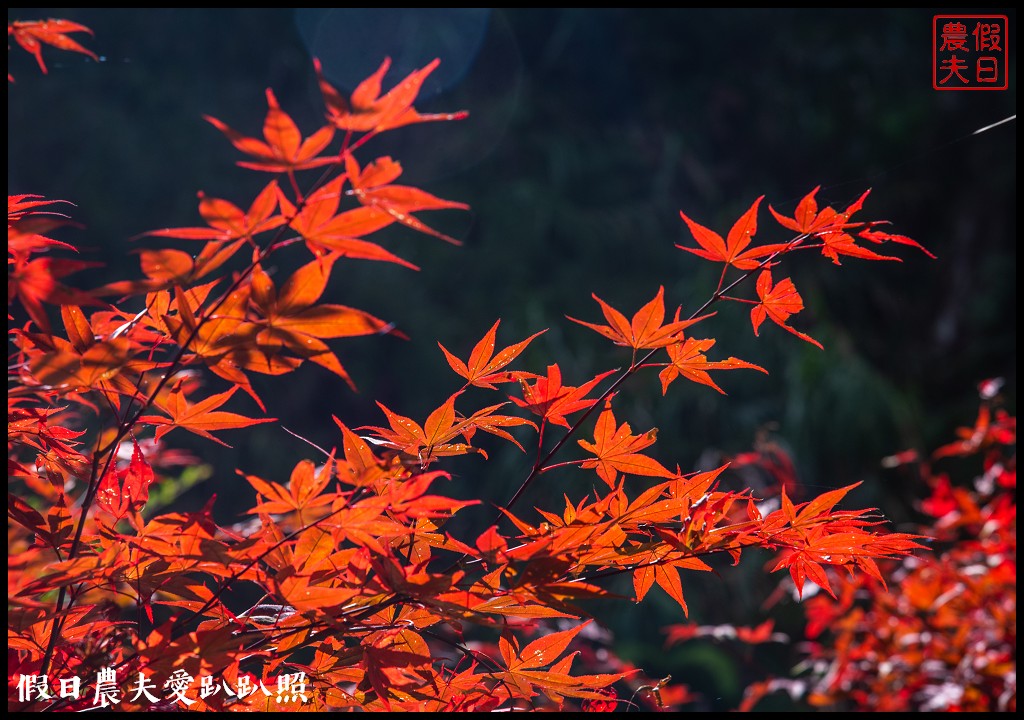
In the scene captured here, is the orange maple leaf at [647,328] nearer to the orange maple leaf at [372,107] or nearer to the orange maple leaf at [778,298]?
the orange maple leaf at [778,298]

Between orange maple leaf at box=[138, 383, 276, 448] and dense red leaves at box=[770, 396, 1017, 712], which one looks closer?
orange maple leaf at box=[138, 383, 276, 448]

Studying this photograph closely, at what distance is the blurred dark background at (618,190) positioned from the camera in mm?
3289

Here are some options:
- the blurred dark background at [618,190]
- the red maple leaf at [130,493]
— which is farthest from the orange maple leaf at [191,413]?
the blurred dark background at [618,190]

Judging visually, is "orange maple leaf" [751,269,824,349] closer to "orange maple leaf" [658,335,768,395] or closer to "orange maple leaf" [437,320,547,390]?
"orange maple leaf" [658,335,768,395]

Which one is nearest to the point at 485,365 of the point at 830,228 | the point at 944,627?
the point at 830,228

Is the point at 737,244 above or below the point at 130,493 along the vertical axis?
above

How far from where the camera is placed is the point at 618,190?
4.68 meters

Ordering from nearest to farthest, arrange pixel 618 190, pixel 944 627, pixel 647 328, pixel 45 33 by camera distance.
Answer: pixel 647 328 → pixel 45 33 → pixel 944 627 → pixel 618 190

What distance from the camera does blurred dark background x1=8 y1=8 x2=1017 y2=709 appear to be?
3.29m

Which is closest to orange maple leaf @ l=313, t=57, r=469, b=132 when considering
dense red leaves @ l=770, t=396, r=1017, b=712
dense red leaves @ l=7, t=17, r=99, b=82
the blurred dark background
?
dense red leaves @ l=7, t=17, r=99, b=82

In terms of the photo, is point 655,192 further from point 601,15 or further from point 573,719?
point 573,719

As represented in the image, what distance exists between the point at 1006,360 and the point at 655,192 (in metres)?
2.00

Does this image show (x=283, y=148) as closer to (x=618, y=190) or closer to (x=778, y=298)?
(x=778, y=298)

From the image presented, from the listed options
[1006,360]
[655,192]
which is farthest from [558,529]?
[655,192]
